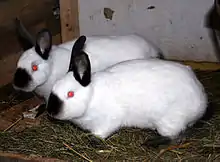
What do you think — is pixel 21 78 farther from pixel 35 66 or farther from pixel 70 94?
pixel 70 94

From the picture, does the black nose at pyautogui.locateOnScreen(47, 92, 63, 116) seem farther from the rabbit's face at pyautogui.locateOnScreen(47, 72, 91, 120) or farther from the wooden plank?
the wooden plank

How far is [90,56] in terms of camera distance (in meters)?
3.05

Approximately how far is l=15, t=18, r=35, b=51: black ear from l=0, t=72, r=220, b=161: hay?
0.51m

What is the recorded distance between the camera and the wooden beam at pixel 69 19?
3702 mm

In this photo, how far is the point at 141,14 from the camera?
371 centimetres

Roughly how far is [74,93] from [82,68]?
0.12 meters

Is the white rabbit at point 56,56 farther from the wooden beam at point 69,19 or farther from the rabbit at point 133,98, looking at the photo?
the wooden beam at point 69,19

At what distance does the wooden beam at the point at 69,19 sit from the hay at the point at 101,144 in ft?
3.20

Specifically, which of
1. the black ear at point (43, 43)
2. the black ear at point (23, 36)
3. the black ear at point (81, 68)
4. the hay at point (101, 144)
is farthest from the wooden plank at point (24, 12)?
the black ear at point (81, 68)

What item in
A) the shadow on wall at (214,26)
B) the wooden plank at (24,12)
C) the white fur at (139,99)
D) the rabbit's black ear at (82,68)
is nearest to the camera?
the rabbit's black ear at (82,68)

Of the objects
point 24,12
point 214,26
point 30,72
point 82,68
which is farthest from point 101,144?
point 214,26

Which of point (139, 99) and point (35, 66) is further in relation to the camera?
point (35, 66)

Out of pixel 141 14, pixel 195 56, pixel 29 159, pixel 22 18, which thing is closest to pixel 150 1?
pixel 141 14

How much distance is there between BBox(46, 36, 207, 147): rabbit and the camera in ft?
8.21
